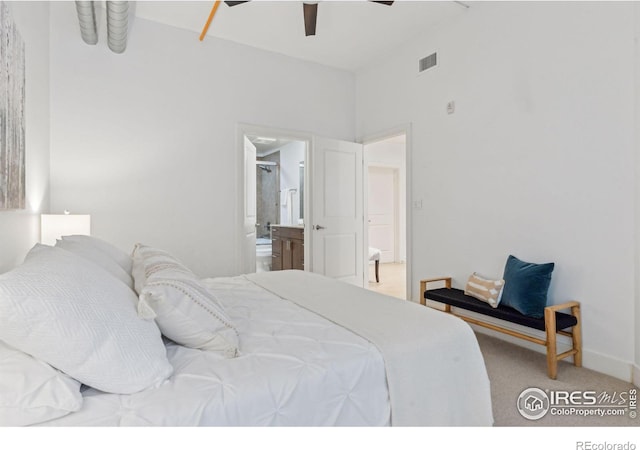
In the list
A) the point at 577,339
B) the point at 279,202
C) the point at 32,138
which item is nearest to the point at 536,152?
the point at 577,339

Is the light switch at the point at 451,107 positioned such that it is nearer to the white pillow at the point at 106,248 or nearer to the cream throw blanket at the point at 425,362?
the cream throw blanket at the point at 425,362

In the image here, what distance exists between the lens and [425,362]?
1340 mm

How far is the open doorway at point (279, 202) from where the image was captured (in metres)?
5.26

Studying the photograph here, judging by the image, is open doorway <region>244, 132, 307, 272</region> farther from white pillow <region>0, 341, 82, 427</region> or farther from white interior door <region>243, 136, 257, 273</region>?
white pillow <region>0, 341, 82, 427</region>

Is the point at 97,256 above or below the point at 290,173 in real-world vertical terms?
below

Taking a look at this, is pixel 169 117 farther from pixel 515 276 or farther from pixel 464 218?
pixel 515 276

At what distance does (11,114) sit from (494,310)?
314 centimetres

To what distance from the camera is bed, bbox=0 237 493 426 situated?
35.9 inches

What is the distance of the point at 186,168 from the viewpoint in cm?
362

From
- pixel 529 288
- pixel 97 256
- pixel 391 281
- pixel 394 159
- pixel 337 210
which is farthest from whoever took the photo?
pixel 394 159

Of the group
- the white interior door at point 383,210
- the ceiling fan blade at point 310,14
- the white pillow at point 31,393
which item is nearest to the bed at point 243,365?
the white pillow at point 31,393

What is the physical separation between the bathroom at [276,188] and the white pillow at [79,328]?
4683mm

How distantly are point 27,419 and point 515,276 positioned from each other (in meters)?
2.82

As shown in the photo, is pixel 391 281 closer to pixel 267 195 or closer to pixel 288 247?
pixel 288 247
